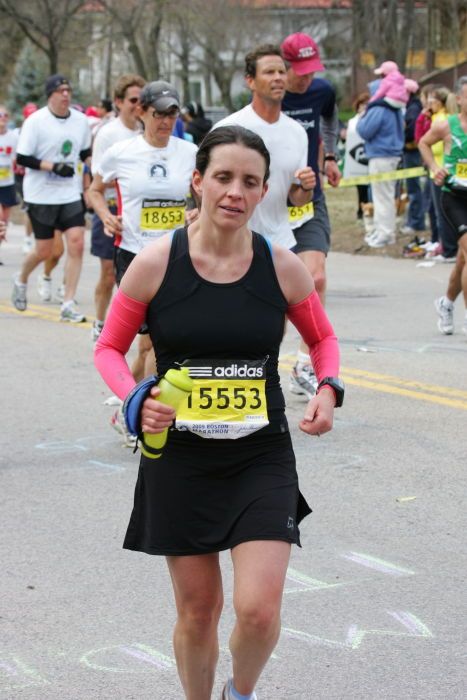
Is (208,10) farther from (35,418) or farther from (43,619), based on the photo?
(43,619)

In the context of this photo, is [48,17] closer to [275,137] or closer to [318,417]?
[275,137]

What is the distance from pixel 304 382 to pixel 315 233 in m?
0.94

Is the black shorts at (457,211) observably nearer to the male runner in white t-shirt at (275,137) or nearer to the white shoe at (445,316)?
the white shoe at (445,316)

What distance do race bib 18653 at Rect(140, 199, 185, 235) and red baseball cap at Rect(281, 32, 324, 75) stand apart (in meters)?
1.08

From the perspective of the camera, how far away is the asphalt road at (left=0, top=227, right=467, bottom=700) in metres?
4.25

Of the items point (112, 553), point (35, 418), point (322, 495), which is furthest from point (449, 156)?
point (112, 553)

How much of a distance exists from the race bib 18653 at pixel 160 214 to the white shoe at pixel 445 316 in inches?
142

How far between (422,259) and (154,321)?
13.5m

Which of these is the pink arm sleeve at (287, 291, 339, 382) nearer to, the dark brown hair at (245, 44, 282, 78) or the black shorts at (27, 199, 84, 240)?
the dark brown hair at (245, 44, 282, 78)

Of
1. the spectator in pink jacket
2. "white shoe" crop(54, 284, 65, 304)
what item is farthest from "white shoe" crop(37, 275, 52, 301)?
the spectator in pink jacket

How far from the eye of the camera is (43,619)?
4750 millimetres

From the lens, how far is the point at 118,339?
12.3 feet

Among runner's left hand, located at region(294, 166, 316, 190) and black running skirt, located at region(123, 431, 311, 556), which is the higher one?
runner's left hand, located at region(294, 166, 316, 190)

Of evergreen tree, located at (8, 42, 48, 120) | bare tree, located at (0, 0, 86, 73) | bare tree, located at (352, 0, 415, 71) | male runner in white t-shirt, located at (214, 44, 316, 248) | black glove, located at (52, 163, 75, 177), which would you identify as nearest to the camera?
male runner in white t-shirt, located at (214, 44, 316, 248)
